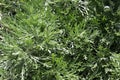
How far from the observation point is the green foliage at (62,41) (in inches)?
100.0

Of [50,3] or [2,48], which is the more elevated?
[50,3]

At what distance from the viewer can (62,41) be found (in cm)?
270

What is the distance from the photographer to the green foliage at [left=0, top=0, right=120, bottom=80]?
254 cm

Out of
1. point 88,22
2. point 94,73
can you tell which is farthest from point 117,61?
point 88,22

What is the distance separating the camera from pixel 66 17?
8.97 feet

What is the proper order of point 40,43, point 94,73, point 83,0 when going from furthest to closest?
point 83,0, point 94,73, point 40,43

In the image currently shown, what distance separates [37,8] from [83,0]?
20.1 inches

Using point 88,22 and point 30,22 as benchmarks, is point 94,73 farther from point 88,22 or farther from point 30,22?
point 30,22

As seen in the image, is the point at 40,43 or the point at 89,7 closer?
the point at 40,43

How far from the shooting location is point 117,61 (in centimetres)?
263

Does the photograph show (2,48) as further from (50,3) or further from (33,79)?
(50,3)

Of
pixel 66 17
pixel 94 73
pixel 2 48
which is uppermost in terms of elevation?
pixel 66 17

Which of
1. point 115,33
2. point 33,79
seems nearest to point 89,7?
point 115,33

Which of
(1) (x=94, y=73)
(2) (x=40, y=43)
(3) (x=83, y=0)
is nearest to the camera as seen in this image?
(2) (x=40, y=43)
